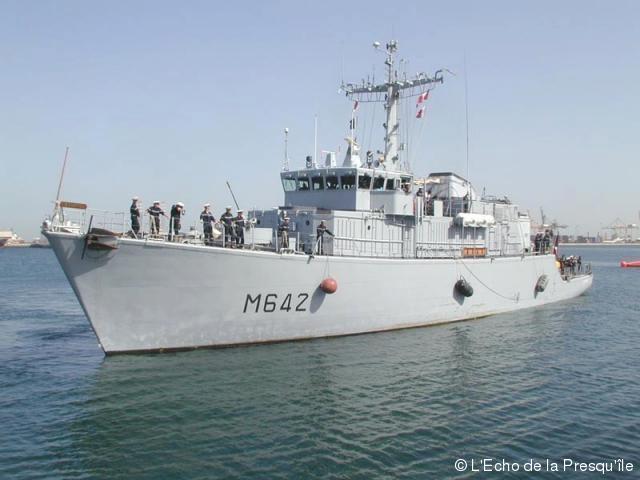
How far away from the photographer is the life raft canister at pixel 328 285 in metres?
15.7

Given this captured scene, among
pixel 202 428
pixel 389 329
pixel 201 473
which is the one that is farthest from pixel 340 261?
pixel 201 473

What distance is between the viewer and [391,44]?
22141 millimetres

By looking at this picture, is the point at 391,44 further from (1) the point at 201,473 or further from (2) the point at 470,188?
(1) the point at 201,473

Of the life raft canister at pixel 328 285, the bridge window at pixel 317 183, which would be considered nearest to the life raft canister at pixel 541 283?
the bridge window at pixel 317 183

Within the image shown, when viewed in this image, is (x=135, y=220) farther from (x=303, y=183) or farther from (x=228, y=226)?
(x=303, y=183)

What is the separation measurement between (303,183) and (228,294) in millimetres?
7020

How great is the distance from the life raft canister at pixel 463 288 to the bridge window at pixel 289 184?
720cm

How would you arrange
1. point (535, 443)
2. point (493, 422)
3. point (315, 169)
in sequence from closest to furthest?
point (535, 443) < point (493, 422) < point (315, 169)

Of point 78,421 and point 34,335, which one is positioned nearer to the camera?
point 78,421

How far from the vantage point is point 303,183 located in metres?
20.2

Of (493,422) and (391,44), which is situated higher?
(391,44)

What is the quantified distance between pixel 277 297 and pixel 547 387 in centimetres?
728

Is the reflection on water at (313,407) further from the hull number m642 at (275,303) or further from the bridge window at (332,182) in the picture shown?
the bridge window at (332,182)

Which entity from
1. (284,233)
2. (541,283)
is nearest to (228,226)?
(284,233)
